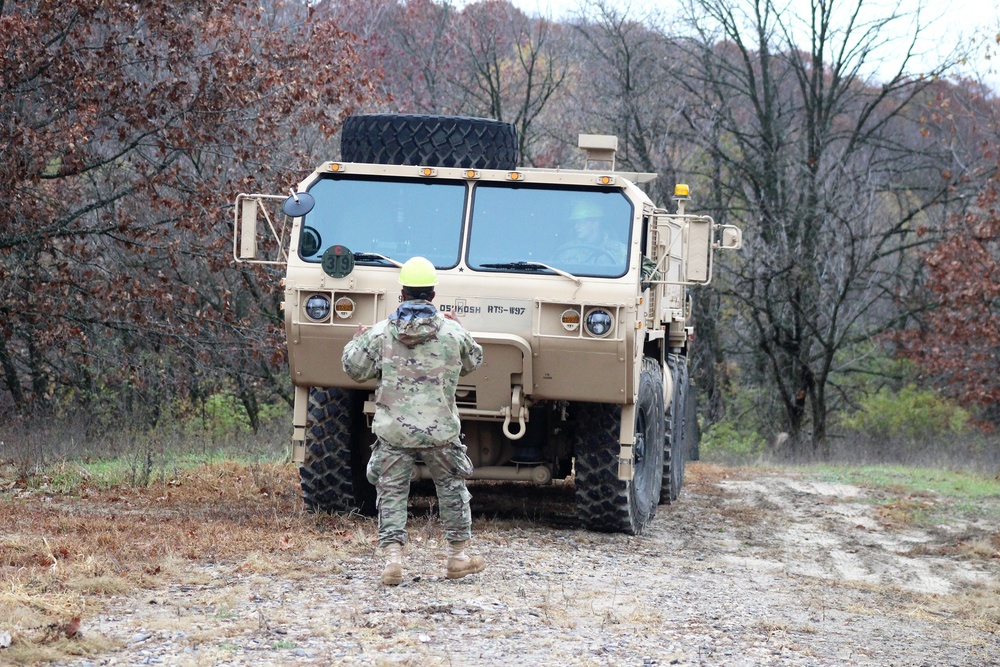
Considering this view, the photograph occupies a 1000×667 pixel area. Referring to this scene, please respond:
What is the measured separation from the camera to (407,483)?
7.59 meters

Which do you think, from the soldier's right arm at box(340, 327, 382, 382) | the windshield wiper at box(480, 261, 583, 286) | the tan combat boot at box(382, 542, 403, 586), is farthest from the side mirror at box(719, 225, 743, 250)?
the tan combat boot at box(382, 542, 403, 586)

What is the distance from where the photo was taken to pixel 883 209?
30.4 meters

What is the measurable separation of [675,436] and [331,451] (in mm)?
4749

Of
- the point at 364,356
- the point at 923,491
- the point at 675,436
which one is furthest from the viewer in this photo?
the point at 923,491

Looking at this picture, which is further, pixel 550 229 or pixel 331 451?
pixel 331 451

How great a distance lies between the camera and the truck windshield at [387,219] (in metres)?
9.45

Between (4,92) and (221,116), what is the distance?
2.25 meters

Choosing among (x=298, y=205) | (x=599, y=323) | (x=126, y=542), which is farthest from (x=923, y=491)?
(x=126, y=542)

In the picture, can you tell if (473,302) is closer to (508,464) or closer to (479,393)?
(479,393)

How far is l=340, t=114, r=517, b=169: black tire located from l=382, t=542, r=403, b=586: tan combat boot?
3663 millimetres

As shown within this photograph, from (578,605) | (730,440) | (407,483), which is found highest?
(407,483)

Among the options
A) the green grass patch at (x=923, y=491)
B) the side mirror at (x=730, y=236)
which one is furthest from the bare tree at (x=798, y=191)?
the side mirror at (x=730, y=236)

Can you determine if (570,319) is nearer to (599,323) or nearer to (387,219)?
(599,323)

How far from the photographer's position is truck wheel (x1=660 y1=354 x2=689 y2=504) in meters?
12.8
